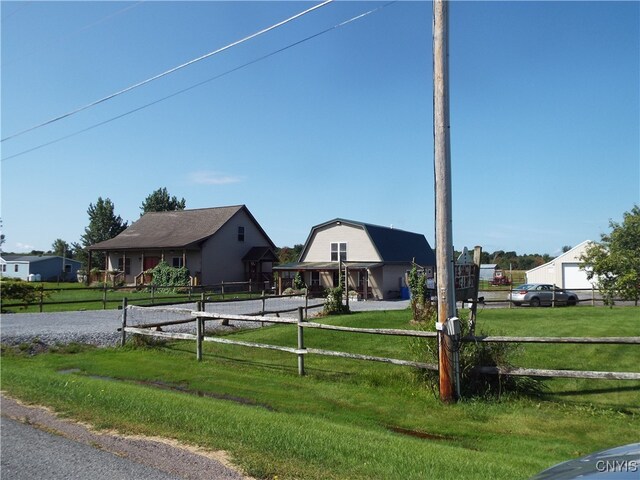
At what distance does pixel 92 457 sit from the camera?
5641 mm

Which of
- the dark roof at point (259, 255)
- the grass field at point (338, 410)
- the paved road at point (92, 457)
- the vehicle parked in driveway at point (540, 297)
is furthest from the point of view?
the dark roof at point (259, 255)

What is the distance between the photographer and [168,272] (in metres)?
41.6

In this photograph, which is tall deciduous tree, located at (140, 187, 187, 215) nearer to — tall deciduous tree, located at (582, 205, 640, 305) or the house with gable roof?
the house with gable roof

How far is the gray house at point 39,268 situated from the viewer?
72250mm

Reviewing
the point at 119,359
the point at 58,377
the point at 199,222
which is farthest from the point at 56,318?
the point at 199,222

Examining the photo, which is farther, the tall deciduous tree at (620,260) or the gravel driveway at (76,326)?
the gravel driveway at (76,326)

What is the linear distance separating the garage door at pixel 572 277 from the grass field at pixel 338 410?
3730 cm

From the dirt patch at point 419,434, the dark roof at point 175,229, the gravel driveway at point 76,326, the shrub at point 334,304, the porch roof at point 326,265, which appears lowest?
the dirt patch at point 419,434

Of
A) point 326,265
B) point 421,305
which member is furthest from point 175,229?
point 421,305

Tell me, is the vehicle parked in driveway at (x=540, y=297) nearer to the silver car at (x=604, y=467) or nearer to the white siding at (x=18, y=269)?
the silver car at (x=604, y=467)

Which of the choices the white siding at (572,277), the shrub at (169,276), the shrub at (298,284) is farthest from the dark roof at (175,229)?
the white siding at (572,277)

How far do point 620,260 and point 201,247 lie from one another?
32827mm

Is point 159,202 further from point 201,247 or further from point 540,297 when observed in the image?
point 540,297

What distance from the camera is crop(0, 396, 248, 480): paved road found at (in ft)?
16.8
